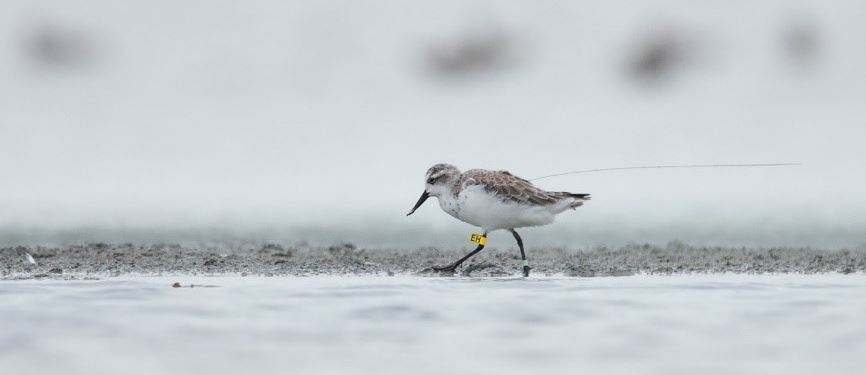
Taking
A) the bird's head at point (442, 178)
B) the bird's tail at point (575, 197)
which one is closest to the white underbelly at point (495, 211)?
the bird's tail at point (575, 197)

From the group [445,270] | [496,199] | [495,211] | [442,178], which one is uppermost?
[442,178]

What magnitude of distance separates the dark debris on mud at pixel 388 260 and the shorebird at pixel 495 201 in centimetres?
41

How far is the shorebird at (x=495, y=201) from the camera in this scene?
12617 millimetres

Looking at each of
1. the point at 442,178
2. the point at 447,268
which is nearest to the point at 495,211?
the point at 447,268

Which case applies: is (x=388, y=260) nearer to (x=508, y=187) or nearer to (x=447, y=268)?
(x=447, y=268)

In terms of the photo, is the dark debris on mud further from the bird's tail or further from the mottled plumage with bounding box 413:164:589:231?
the bird's tail

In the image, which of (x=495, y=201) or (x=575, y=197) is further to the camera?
(x=575, y=197)

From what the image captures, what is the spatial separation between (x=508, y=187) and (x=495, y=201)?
0.64ft

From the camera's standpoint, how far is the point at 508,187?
12.6m

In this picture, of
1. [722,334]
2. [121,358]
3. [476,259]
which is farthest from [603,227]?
[121,358]

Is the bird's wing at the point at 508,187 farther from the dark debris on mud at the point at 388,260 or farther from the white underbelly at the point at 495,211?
the dark debris on mud at the point at 388,260

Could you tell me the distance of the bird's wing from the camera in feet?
41.4

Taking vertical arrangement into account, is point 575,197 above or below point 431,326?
above

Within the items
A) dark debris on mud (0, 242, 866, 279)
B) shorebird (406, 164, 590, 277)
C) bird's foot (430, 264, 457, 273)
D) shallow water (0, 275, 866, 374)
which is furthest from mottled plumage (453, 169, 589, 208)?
shallow water (0, 275, 866, 374)
